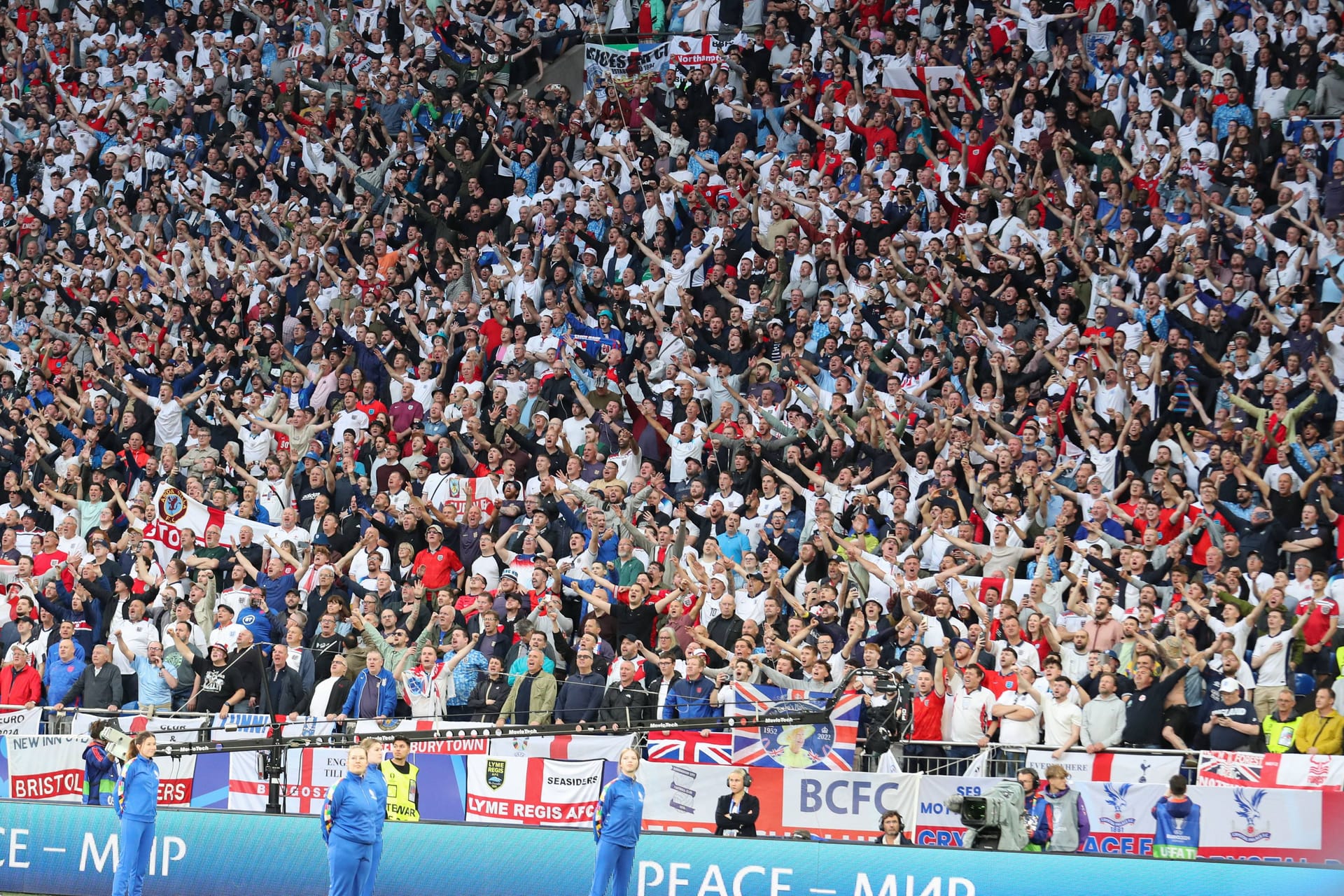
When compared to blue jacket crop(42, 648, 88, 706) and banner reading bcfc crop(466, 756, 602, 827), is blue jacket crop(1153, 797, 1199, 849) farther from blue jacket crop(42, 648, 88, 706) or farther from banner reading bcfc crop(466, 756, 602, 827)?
blue jacket crop(42, 648, 88, 706)

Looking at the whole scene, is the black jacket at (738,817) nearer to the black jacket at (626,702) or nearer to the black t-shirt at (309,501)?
the black jacket at (626,702)

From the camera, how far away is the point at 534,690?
17.6 metres

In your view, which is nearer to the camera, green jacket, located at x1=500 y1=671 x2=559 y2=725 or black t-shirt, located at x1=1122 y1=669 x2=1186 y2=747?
black t-shirt, located at x1=1122 y1=669 x2=1186 y2=747

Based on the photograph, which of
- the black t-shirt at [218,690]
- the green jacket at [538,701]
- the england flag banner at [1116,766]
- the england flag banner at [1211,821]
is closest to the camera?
the england flag banner at [1211,821]

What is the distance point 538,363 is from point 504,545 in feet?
11.9

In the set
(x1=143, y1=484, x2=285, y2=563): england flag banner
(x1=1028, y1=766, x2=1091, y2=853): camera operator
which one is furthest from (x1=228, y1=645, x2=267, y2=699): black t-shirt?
(x1=1028, y1=766, x2=1091, y2=853): camera operator

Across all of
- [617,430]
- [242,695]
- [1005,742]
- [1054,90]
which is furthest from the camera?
[1054,90]

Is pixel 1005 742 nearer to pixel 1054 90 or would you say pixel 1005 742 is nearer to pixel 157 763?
pixel 157 763

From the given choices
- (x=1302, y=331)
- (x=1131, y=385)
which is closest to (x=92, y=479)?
(x=1131, y=385)

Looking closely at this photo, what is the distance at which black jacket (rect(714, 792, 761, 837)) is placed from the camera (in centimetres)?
1520

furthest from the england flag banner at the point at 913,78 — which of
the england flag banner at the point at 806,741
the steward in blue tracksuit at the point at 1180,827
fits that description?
the steward in blue tracksuit at the point at 1180,827

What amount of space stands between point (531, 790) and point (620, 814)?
2594 millimetres

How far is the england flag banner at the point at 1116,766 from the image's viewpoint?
15320mm

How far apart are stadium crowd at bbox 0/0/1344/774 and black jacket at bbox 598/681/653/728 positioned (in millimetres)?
81
